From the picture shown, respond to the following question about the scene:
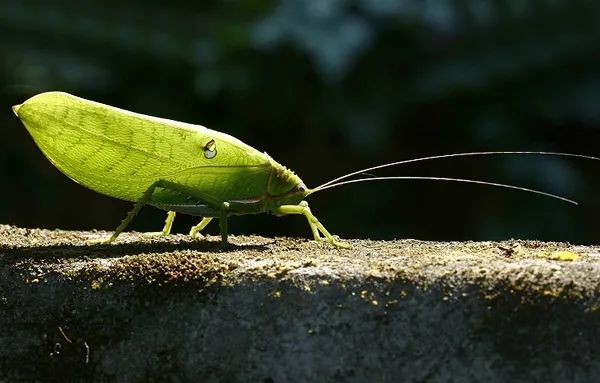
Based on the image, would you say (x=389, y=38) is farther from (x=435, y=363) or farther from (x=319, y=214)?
(x=435, y=363)

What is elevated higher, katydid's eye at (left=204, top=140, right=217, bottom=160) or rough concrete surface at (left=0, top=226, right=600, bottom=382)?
katydid's eye at (left=204, top=140, right=217, bottom=160)

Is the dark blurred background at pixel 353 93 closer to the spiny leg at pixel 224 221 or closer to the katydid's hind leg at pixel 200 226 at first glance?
the katydid's hind leg at pixel 200 226

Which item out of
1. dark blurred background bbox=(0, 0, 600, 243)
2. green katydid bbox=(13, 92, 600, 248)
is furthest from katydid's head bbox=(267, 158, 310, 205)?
dark blurred background bbox=(0, 0, 600, 243)

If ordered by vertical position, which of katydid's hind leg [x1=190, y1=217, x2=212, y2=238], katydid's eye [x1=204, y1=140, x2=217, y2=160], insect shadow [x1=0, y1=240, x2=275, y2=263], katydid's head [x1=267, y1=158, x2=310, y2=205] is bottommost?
katydid's hind leg [x1=190, y1=217, x2=212, y2=238]

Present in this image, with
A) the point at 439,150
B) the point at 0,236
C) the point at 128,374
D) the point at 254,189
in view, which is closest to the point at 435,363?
the point at 128,374

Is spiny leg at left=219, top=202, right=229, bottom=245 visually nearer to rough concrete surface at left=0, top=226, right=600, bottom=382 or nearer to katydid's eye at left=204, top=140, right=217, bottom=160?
katydid's eye at left=204, top=140, right=217, bottom=160
